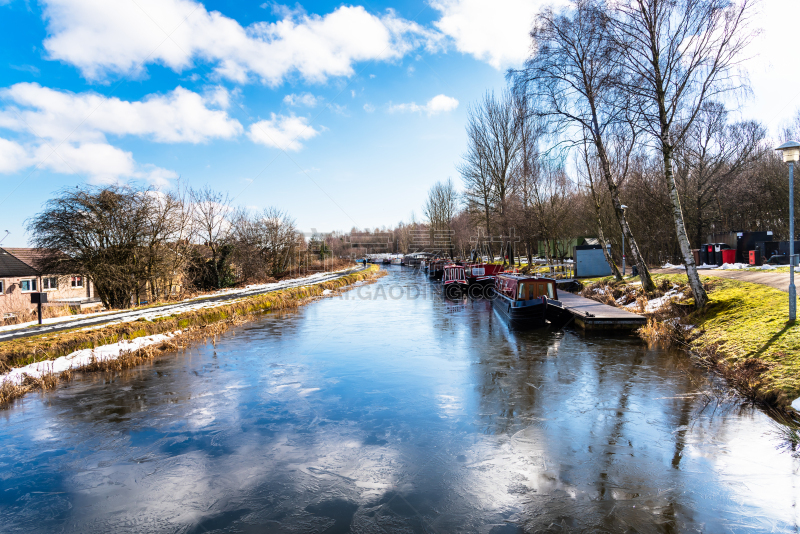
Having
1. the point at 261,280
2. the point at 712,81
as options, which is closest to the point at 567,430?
the point at 712,81

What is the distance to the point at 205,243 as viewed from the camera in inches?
1097

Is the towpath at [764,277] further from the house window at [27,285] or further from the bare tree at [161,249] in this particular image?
the house window at [27,285]

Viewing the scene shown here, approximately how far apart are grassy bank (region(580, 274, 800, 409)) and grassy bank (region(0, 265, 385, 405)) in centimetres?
1356

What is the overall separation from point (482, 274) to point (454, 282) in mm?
2357

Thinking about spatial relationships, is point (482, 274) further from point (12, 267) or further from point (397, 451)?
point (12, 267)

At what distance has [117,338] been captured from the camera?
11844 millimetres

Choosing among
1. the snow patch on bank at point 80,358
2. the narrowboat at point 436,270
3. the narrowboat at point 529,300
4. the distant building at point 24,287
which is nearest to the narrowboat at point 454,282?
the narrowboat at point 529,300

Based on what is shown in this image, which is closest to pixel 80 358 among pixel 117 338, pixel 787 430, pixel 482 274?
pixel 117 338

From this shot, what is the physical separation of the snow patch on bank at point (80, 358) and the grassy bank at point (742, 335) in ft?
45.5

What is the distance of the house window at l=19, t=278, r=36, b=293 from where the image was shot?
26156 millimetres

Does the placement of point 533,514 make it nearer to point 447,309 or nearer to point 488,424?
point 488,424

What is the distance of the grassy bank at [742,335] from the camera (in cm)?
722

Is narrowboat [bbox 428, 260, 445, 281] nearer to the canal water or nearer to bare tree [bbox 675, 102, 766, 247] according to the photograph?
bare tree [bbox 675, 102, 766, 247]

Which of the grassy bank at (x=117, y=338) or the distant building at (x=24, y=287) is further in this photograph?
Answer: the distant building at (x=24, y=287)
